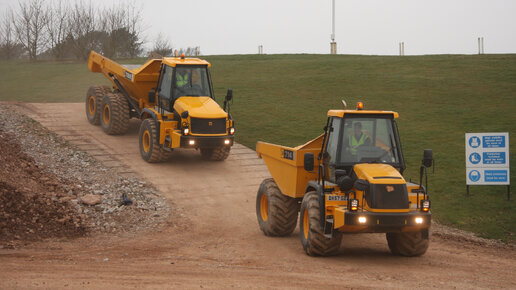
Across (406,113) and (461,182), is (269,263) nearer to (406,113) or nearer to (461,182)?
(461,182)

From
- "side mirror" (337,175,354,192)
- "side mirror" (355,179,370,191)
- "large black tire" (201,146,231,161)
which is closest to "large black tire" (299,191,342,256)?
"side mirror" (337,175,354,192)

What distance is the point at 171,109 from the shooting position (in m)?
20.7

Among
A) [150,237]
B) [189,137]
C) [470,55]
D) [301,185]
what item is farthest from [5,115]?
[470,55]

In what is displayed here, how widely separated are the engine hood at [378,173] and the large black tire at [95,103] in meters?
15.0

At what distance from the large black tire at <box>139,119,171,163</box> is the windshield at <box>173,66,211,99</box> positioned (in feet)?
4.20

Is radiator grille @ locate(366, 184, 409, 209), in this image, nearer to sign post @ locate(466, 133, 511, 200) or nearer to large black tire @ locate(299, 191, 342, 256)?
large black tire @ locate(299, 191, 342, 256)

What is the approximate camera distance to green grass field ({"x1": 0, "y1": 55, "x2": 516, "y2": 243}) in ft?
59.1

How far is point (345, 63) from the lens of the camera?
4116 centimetres

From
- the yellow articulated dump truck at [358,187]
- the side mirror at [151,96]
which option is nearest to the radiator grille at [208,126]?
the side mirror at [151,96]

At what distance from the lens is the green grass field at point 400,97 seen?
59.1 ft

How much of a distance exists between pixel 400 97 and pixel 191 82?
13.4 m

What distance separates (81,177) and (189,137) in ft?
10.9

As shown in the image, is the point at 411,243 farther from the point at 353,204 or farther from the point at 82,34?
the point at 82,34

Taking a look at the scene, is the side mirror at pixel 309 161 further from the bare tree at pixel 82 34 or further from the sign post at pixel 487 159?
the bare tree at pixel 82 34
